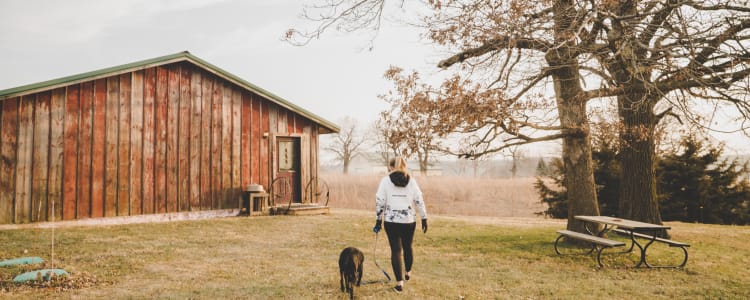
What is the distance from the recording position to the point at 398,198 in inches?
242

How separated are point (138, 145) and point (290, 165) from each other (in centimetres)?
457

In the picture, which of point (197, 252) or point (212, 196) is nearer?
point (197, 252)

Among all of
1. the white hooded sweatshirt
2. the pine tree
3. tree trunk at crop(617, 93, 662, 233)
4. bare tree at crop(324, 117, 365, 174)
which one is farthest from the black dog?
bare tree at crop(324, 117, 365, 174)

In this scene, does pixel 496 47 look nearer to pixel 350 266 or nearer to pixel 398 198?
pixel 398 198

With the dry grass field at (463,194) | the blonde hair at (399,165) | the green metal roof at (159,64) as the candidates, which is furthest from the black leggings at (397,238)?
the dry grass field at (463,194)

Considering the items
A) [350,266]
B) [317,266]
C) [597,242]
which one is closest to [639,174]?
[597,242]

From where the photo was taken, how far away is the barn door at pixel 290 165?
14891 millimetres

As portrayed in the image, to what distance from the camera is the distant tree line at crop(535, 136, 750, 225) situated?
17.7 meters

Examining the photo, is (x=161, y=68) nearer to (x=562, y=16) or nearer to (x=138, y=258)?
(x=138, y=258)

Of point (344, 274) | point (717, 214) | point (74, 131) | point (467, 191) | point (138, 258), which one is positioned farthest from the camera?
point (467, 191)

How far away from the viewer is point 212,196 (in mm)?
13555

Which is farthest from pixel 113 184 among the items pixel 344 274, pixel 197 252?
pixel 344 274

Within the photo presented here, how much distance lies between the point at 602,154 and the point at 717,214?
4982 mm

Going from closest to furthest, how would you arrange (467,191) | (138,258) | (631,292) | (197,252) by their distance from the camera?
(631,292) → (138,258) → (197,252) → (467,191)
